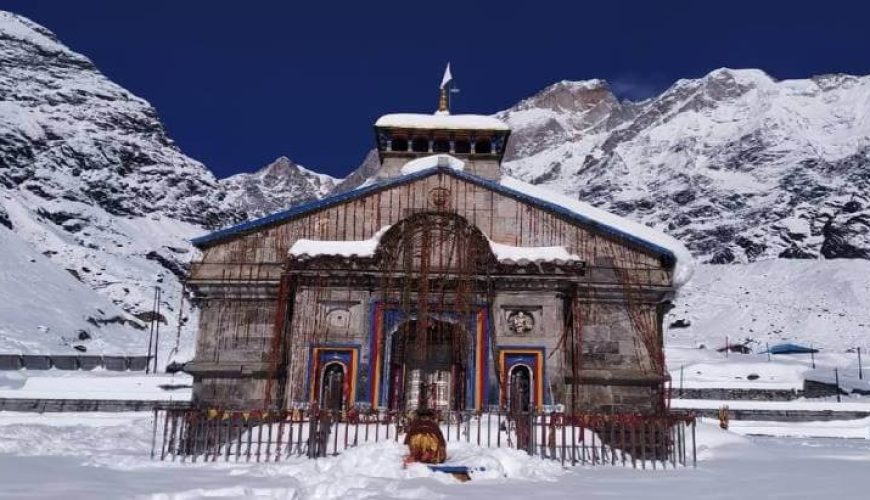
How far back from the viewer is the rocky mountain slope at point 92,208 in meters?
87.3

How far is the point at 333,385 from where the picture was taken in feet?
84.2

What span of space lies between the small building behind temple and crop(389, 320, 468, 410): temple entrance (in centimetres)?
5

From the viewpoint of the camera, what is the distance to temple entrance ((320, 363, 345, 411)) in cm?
2539

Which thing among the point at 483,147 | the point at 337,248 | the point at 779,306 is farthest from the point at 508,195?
the point at 779,306

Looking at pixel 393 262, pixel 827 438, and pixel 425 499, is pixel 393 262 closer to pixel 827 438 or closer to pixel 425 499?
pixel 425 499

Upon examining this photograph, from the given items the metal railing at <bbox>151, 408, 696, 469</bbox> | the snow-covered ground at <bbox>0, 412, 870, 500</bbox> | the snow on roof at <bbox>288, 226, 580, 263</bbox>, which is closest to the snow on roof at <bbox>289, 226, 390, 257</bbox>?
the snow on roof at <bbox>288, 226, 580, 263</bbox>

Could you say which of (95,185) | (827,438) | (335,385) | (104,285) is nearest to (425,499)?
(335,385)

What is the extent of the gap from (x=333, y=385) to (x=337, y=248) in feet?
14.1

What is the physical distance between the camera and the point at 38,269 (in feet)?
303

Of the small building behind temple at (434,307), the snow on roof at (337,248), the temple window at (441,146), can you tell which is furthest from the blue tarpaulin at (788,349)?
the snow on roof at (337,248)

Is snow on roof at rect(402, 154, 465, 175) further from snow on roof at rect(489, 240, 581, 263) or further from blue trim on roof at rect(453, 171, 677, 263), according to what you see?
snow on roof at rect(489, 240, 581, 263)

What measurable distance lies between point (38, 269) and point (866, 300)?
9941cm

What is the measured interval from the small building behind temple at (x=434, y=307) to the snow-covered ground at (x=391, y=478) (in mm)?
6522

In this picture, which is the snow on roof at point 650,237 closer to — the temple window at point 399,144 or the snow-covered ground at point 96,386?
the temple window at point 399,144
